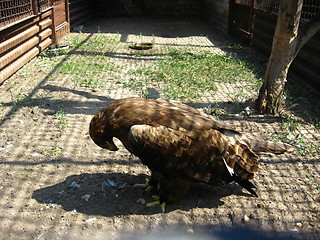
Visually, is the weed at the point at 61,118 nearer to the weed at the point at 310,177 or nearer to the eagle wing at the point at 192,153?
the eagle wing at the point at 192,153

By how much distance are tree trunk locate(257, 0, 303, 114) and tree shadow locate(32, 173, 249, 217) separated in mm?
1998

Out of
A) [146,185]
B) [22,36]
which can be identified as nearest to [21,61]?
[22,36]

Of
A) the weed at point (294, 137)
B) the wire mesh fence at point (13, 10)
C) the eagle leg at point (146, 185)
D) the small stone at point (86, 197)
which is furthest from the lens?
the wire mesh fence at point (13, 10)

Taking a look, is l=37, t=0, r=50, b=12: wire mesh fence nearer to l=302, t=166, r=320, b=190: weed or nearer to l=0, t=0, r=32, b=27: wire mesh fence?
l=0, t=0, r=32, b=27: wire mesh fence

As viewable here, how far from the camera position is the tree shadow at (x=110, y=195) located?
128 inches

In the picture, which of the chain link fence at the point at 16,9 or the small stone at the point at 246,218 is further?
the chain link fence at the point at 16,9

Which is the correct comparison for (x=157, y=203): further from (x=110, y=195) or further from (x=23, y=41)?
(x=23, y=41)

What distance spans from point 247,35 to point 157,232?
27.3 ft

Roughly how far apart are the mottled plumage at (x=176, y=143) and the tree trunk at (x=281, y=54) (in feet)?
6.92

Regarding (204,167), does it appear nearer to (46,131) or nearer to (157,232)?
(157,232)

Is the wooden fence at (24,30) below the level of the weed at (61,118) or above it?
above

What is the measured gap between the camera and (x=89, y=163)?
157 inches

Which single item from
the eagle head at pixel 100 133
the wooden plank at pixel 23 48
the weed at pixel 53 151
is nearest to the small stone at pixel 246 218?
the eagle head at pixel 100 133

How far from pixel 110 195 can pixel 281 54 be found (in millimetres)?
3033
